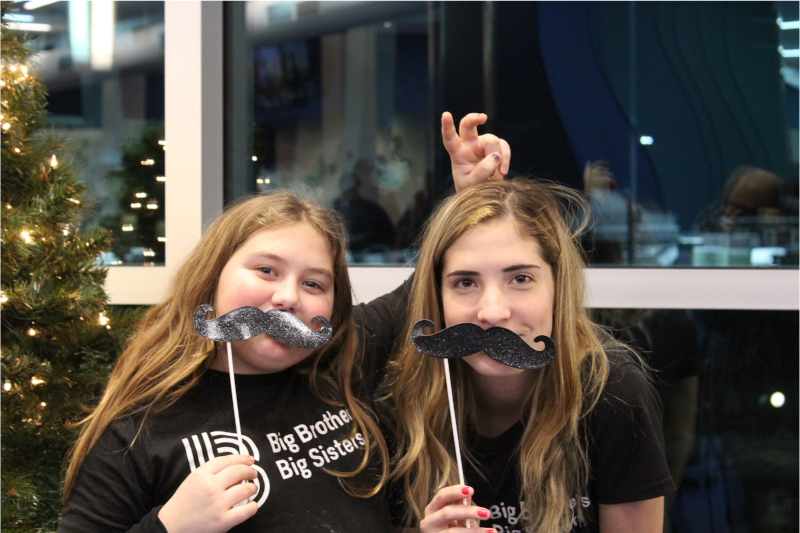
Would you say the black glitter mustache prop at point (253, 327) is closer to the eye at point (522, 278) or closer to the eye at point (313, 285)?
the eye at point (313, 285)

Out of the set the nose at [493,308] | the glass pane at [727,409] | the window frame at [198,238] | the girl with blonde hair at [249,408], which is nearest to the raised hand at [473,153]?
the girl with blonde hair at [249,408]

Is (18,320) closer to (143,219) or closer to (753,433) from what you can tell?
(143,219)

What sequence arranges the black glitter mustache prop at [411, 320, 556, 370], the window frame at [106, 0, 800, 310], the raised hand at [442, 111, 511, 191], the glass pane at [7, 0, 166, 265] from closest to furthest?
the black glitter mustache prop at [411, 320, 556, 370] < the raised hand at [442, 111, 511, 191] < the window frame at [106, 0, 800, 310] < the glass pane at [7, 0, 166, 265]

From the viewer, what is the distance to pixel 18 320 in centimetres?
137

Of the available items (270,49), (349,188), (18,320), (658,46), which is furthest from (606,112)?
(18,320)

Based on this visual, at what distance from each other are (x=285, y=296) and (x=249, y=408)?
219 mm

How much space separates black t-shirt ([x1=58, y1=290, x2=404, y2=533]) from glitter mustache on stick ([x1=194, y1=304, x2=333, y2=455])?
0.06 metres

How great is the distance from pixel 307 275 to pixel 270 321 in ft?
0.41

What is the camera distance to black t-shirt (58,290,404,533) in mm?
1065

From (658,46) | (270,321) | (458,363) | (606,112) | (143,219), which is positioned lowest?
(458,363)

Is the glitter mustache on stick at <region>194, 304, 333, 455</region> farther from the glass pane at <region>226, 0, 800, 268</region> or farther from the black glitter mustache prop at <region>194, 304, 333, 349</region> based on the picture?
the glass pane at <region>226, 0, 800, 268</region>

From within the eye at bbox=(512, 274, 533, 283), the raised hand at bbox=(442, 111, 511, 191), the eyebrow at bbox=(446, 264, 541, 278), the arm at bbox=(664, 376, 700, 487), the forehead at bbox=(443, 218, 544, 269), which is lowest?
the arm at bbox=(664, 376, 700, 487)

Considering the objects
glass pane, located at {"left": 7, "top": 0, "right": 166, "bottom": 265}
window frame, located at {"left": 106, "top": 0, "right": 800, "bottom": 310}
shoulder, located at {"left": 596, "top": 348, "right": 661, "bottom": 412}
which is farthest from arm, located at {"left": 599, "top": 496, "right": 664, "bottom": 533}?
glass pane, located at {"left": 7, "top": 0, "right": 166, "bottom": 265}

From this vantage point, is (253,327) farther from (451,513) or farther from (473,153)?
(473,153)
